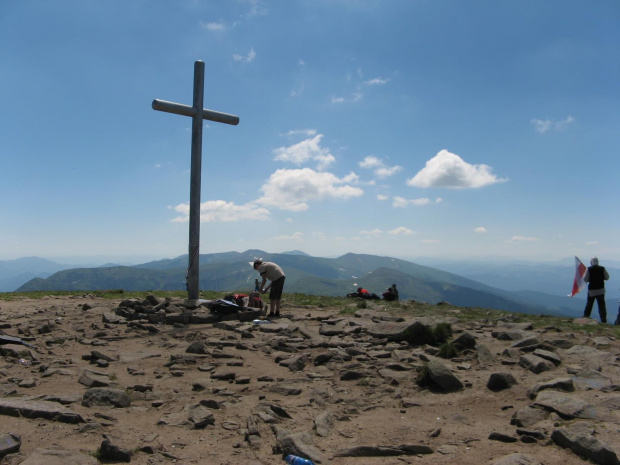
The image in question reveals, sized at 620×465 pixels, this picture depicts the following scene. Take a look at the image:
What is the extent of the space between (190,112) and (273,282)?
25.0ft

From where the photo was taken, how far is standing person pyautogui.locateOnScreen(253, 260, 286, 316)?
51.8 feet

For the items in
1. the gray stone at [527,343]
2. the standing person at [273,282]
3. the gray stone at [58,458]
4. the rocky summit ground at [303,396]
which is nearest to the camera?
the gray stone at [58,458]

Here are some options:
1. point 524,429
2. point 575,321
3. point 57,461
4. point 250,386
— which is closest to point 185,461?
point 57,461

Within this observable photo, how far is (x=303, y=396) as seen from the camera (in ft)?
25.7

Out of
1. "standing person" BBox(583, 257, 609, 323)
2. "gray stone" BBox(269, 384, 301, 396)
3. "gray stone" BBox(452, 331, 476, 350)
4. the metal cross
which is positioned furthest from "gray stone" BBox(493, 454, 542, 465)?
"standing person" BBox(583, 257, 609, 323)

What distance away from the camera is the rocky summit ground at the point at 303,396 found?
5410mm

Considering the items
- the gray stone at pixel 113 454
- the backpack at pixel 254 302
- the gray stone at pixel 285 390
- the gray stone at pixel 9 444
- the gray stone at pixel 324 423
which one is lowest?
the gray stone at pixel 285 390

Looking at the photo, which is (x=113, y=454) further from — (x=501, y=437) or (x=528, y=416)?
(x=528, y=416)

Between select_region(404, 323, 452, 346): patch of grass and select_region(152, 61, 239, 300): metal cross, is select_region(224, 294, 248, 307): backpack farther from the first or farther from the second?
select_region(404, 323, 452, 346): patch of grass

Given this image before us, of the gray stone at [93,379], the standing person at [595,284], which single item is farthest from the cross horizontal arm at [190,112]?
the standing person at [595,284]

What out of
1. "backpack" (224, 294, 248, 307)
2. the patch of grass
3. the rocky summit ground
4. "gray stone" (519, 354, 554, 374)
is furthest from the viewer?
"backpack" (224, 294, 248, 307)

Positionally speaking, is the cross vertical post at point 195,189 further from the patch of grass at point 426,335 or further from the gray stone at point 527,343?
the gray stone at point 527,343

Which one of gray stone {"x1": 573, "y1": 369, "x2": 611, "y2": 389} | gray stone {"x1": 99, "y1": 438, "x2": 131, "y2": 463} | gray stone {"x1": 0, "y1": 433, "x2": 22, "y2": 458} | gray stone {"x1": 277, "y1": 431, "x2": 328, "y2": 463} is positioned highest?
gray stone {"x1": 573, "y1": 369, "x2": 611, "y2": 389}

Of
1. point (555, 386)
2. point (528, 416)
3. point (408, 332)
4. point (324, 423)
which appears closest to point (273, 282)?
point (408, 332)
